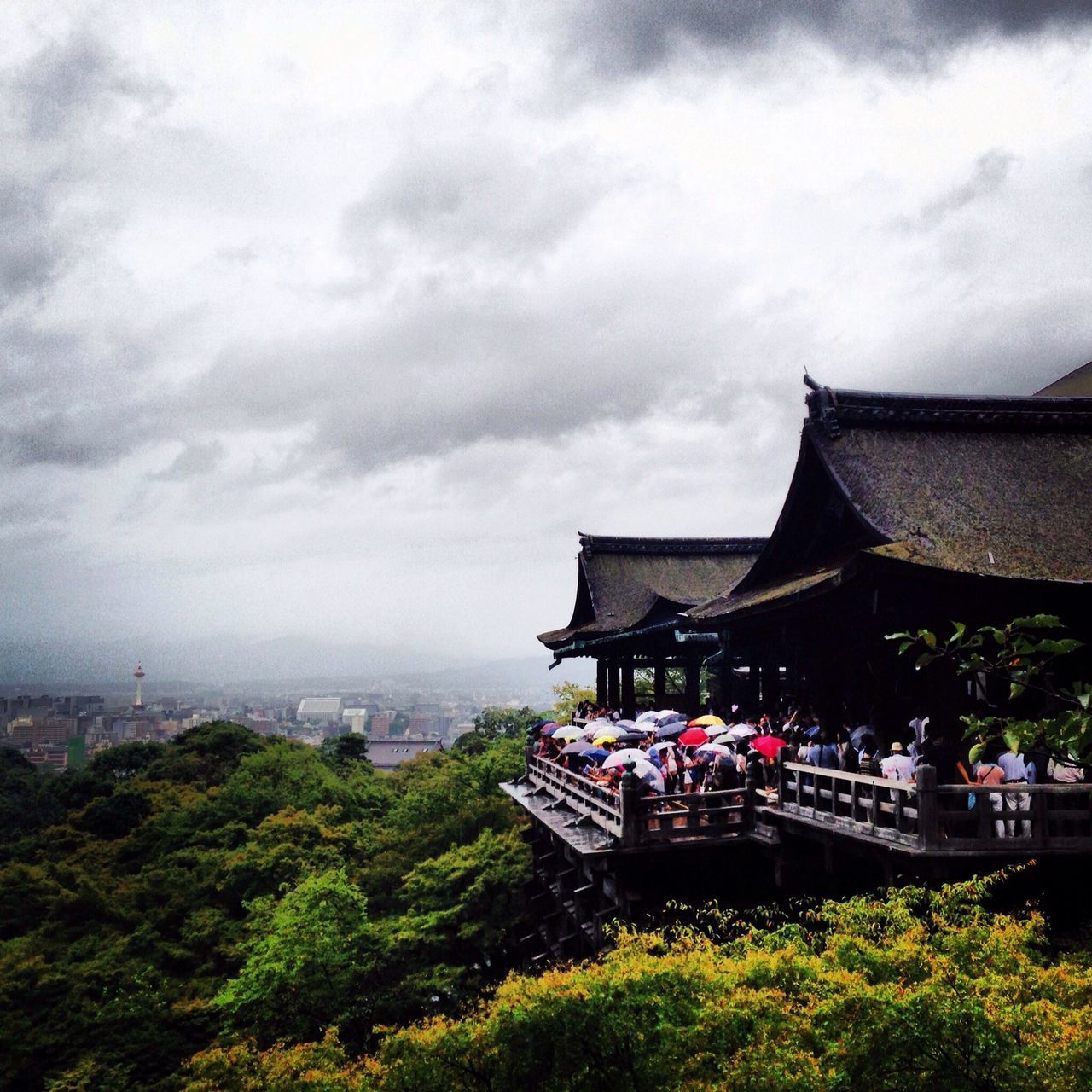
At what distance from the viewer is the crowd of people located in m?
11.6

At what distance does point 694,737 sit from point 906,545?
21.1ft

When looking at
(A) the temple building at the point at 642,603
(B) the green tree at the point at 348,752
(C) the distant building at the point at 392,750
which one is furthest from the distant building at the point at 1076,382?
(C) the distant building at the point at 392,750

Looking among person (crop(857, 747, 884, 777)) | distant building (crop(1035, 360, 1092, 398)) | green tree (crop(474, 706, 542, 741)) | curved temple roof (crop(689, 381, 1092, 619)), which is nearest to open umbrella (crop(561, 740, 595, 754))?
curved temple roof (crop(689, 381, 1092, 619))

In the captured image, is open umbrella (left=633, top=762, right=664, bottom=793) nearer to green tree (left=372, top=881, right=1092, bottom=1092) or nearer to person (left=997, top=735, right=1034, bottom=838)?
→ green tree (left=372, top=881, right=1092, bottom=1092)

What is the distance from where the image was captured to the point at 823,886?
14.9m

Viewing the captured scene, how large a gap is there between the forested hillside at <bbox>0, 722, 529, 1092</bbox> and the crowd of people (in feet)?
14.4

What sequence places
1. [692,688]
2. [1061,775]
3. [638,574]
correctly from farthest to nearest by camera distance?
[638,574]
[692,688]
[1061,775]

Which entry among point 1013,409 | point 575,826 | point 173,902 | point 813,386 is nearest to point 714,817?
point 575,826

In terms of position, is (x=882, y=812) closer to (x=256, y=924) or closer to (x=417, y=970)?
(x=417, y=970)

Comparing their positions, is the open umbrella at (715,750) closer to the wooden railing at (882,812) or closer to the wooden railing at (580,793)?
the wooden railing at (882,812)

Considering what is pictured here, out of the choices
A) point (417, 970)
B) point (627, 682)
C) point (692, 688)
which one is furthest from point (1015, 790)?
point (627, 682)

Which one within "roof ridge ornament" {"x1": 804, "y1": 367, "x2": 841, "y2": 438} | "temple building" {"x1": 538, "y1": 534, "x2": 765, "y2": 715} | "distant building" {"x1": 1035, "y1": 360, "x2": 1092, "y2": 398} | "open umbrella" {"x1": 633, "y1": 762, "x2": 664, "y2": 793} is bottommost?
"open umbrella" {"x1": 633, "y1": 762, "x2": 664, "y2": 793}

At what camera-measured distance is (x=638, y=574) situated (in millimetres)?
35781

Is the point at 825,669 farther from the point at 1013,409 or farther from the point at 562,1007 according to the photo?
the point at 562,1007
